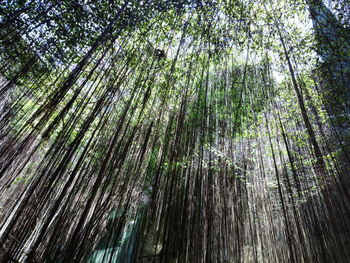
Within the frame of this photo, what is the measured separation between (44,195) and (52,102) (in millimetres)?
617

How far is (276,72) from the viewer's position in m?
2.99

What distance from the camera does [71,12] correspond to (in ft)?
7.36

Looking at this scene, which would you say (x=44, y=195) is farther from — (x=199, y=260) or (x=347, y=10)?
(x=347, y=10)

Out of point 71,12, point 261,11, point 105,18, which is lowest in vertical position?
point 71,12

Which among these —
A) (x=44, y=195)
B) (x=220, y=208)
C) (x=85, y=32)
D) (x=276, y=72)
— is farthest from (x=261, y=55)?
(x=44, y=195)

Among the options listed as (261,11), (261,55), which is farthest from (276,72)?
(261,11)

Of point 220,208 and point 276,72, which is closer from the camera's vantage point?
point 220,208

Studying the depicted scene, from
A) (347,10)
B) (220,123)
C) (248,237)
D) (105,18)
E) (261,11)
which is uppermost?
(261,11)

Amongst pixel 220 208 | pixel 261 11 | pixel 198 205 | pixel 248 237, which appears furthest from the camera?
pixel 261 11

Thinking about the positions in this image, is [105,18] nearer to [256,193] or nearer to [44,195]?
[44,195]

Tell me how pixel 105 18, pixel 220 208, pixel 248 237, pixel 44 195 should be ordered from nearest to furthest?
pixel 44 195
pixel 220 208
pixel 105 18
pixel 248 237

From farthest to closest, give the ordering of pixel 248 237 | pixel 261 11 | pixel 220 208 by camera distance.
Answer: pixel 261 11 → pixel 248 237 → pixel 220 208

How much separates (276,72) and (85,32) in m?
2.72

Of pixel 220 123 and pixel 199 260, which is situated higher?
pixel 220 123
